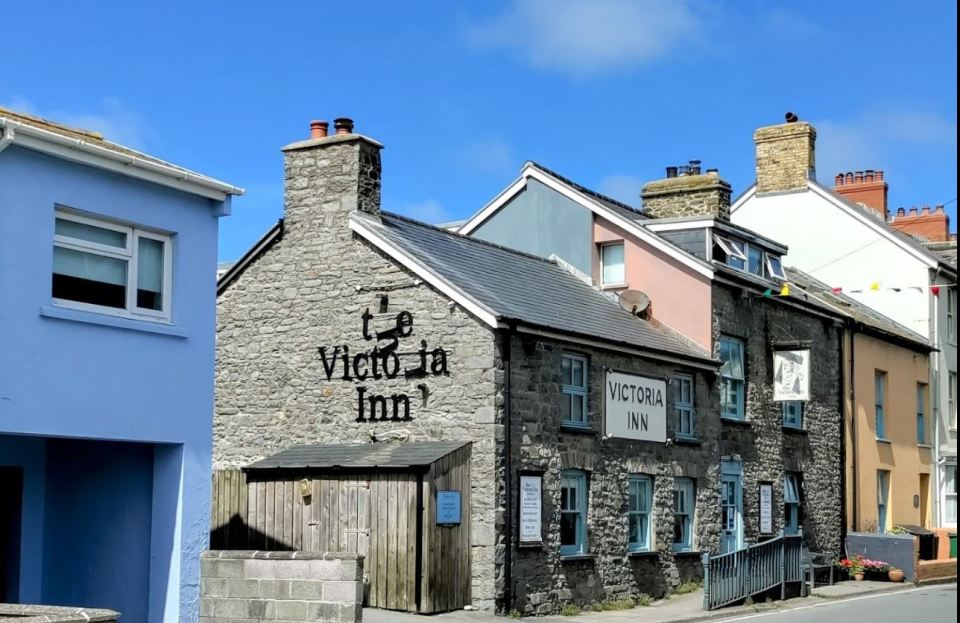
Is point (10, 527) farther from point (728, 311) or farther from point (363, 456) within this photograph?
point (728, 311)

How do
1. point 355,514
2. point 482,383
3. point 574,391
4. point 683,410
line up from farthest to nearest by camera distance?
point 683,410 < point 574,391 < point 482,383 < point 355,514

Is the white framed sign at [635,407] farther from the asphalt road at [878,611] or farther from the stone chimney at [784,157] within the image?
the stone chimney at [784,157]

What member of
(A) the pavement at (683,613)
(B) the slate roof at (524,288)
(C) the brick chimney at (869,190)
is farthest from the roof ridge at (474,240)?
(C) the brick chimney at (869,190)

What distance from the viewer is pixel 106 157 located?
14.5m

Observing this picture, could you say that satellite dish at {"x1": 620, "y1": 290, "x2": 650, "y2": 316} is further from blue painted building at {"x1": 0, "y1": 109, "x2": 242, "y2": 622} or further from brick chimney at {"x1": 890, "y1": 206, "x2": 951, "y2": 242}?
brick chimney at {"x1": 890, "y1": 206, "x2": 951, "y2": 242}

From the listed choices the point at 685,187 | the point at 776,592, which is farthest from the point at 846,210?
the point at 776,592

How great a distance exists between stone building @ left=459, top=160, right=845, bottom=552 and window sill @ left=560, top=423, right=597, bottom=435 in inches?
132

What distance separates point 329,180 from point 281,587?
31.0ft

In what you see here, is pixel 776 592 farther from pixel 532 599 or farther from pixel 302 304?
pixel 302 304

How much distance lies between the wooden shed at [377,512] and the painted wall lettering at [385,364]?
0.66m

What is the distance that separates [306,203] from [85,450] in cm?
823

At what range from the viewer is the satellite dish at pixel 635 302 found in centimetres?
2616

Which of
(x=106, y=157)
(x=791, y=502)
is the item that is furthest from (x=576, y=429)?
(x=106, y=157)

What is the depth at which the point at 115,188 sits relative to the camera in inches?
584
